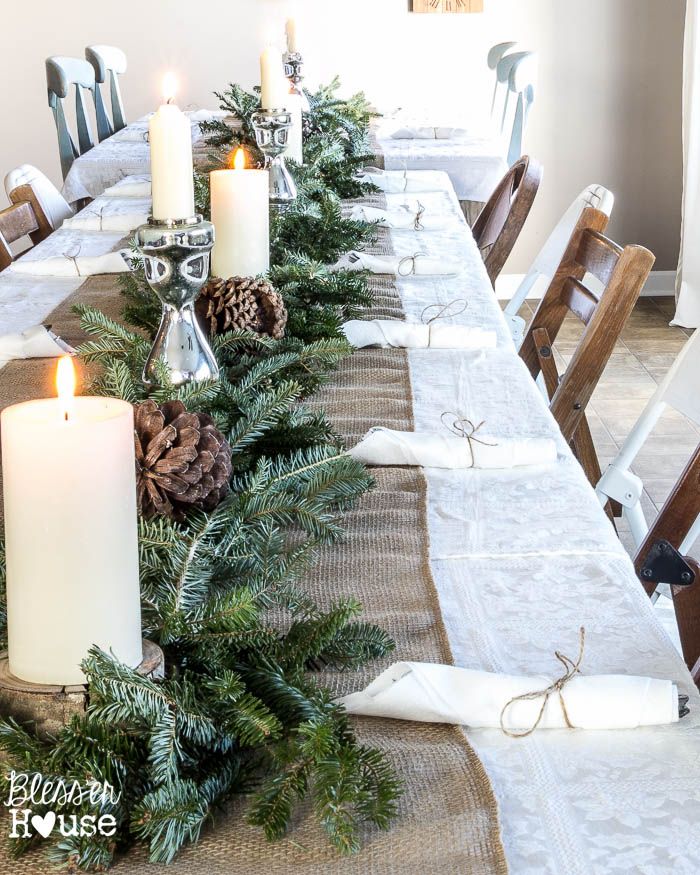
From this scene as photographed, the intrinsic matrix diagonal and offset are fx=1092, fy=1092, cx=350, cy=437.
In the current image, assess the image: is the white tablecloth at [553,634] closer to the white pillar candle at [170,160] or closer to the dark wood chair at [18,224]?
the white pillar candle at [170,160]

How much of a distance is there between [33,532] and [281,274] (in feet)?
2.75

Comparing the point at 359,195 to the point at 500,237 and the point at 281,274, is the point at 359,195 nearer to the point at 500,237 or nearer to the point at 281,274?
the point at 500,237

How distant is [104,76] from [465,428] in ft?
11.1

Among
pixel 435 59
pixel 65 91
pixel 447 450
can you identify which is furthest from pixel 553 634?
pixel 435 59

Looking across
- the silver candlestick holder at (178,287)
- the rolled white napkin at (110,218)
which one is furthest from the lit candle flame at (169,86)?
the rolled white napkin at (110,218)

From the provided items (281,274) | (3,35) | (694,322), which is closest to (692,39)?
(694,322)

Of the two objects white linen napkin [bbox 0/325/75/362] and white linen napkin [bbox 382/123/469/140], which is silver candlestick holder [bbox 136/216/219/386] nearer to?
white linen napkin [bbox 0/325/75/362]

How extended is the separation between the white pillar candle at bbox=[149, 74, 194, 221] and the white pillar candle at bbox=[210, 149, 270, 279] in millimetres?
319

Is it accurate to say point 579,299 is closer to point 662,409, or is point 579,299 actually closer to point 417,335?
point 662,409

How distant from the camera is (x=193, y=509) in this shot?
68 cm

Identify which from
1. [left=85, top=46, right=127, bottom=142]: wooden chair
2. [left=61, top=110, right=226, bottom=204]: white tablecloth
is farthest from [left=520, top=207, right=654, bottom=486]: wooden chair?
[left=85, top=46, right=127, bottom=142]: wooden chair

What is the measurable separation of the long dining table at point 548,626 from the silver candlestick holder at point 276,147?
56 cm

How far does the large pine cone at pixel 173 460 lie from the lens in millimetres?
661

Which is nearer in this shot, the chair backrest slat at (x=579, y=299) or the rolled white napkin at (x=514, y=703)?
the rolled white napkin at (x=514, y=703)
